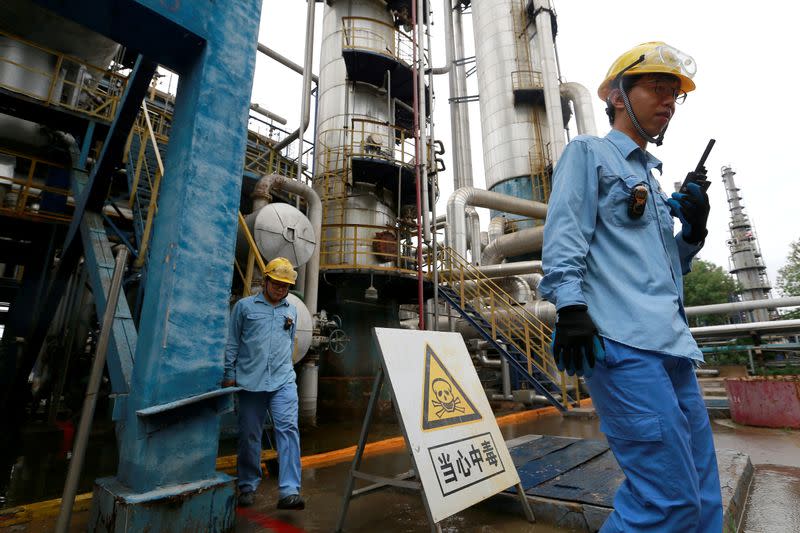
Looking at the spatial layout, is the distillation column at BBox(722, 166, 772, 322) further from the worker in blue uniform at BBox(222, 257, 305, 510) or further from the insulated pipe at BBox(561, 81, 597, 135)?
the worker in blue uniform at BBox(222, 257, 305, 510)

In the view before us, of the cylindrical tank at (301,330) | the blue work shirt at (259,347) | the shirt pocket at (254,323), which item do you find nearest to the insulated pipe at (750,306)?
the cylindrical tank at (301,330)

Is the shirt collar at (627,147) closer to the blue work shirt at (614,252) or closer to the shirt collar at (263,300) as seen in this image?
the blue work shirt at (614,252)

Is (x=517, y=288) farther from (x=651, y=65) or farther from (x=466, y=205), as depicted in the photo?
(x=651, y=65)

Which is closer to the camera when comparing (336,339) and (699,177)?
(699,177)

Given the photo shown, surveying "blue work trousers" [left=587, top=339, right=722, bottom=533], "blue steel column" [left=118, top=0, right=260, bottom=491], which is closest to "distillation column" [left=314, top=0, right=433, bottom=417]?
"blue steel column" [left=118, top=0, right=260, bottom=491]

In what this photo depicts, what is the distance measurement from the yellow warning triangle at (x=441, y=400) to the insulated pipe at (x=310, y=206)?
5138 mm

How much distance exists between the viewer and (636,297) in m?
1.50

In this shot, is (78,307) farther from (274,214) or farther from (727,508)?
(727,508)

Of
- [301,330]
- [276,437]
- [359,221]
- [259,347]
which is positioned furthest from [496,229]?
[276,437]

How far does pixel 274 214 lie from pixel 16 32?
489 cm

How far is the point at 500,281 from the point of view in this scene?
13.1m

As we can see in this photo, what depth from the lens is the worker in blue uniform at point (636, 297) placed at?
1.30 m

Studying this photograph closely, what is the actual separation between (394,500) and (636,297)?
2.38 meters

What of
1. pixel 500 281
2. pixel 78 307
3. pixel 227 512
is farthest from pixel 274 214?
pixel 500 281
